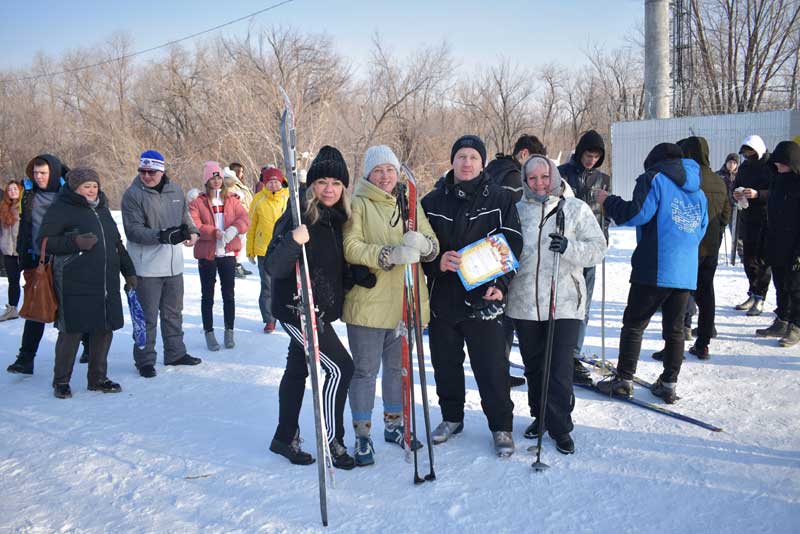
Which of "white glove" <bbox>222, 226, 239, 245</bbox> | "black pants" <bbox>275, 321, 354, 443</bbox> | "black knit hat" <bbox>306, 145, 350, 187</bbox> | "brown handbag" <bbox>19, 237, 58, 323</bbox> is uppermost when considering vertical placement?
"black knit hat" <bbox>306, 145, 350, 187</bbox>

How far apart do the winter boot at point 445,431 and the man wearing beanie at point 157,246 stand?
287cm

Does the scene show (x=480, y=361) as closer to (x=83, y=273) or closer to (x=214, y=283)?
(x=83, y=273)

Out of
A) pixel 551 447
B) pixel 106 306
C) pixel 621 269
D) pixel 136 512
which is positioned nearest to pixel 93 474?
pixel 136 512

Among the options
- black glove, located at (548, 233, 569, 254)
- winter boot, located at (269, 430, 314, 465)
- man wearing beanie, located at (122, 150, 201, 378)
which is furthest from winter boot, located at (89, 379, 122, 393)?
black glove, located at (548, 233, 569, 254)

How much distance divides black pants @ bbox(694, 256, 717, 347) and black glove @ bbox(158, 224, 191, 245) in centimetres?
469

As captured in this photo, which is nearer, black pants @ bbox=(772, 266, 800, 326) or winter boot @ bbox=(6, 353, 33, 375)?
winter boot @ bbox=(6, 353, 33, 375)

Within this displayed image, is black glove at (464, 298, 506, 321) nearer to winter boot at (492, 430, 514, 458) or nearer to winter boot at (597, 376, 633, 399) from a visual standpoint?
winter boot at (492, 430, 514, 458)

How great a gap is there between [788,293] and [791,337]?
44 cm

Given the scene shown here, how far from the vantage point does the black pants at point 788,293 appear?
236 inches

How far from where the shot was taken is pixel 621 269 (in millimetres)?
10750

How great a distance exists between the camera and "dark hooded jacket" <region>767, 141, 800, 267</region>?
5797 millimetres

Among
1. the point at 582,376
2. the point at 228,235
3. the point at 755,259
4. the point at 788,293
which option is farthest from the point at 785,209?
the point at 228,235

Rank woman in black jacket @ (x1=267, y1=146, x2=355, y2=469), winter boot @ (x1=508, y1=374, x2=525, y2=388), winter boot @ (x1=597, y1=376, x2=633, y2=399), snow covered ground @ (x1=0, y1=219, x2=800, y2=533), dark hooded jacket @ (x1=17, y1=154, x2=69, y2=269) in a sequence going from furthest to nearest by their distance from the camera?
dark hooded jacket @ (x1=17, y1=154, x2=69, y2=269)
winter boot @ (x1=508, y1=374, x2=525, y2=388)
winter boot @ (x1=597, y1=376, x2=633, y2=399)
woman in black jacket @ (x1=267, y1=146, x2=355, y2=469)
snow covered ground @ (x1=0, y1=219, x2=800, y2=533)

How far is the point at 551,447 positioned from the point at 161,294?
3919mm
